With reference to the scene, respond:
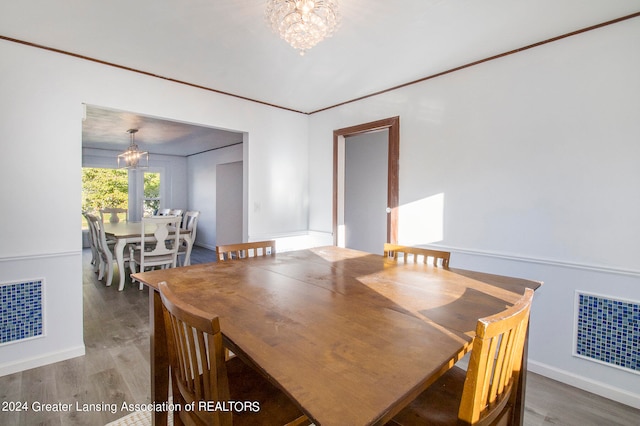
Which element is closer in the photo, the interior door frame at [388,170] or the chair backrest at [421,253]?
the chair backrest at [421,253]

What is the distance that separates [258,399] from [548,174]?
8.11 feet

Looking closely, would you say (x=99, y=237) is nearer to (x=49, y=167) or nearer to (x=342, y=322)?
(x=49, y=167)

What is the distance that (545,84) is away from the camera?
232cm

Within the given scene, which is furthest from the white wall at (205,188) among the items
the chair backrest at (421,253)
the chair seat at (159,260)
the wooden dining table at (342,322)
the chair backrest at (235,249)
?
the wooden dining table at (342,322)

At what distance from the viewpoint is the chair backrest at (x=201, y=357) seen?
2.72 feet

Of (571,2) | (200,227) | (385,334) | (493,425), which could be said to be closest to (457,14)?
(571,2)

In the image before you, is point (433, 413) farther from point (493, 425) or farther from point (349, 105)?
point (349, 105)

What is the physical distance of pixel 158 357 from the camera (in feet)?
4.95

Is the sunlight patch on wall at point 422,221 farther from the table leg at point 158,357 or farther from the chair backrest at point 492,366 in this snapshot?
the table leg at point 158,357

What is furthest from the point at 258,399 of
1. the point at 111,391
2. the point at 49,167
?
the point at 49,167

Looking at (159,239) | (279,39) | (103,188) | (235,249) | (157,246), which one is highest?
(279,39)

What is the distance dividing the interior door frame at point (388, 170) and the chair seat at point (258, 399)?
2325mm

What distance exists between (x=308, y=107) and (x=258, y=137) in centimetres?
78

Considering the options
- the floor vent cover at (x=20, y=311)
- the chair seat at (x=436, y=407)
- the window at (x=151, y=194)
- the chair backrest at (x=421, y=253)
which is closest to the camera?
the chair seat at (x=436, y=407)
